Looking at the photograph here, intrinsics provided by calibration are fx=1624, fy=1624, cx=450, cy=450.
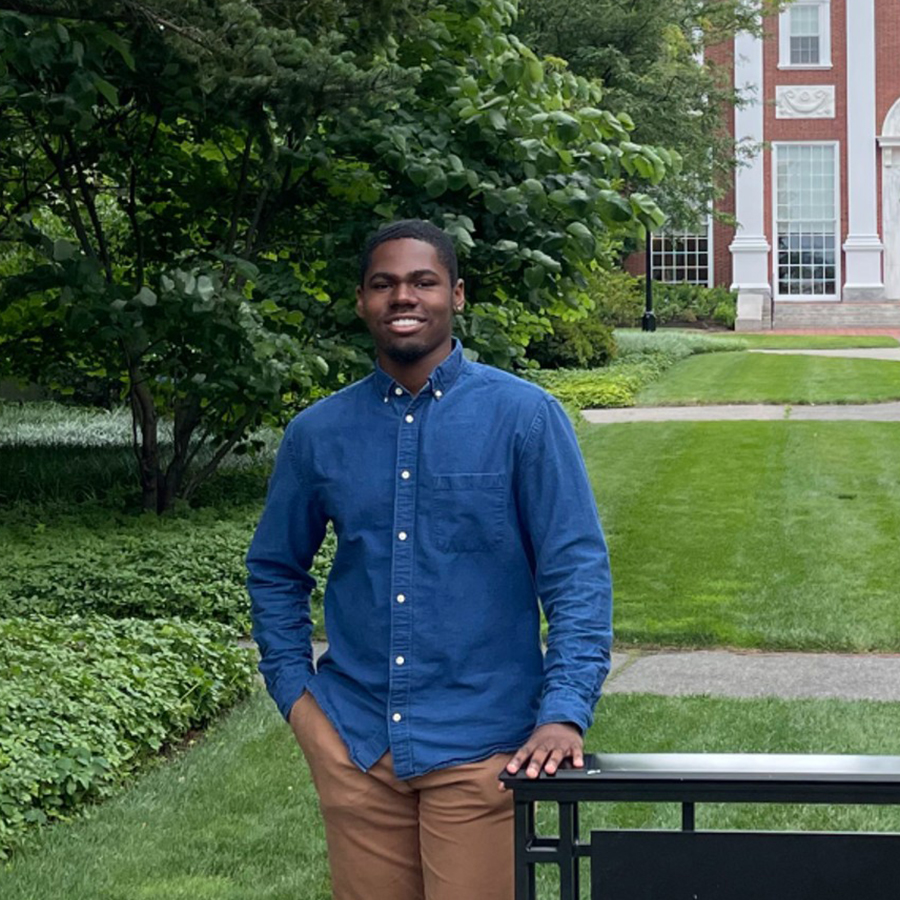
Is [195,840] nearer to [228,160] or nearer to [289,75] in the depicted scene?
[289,75]

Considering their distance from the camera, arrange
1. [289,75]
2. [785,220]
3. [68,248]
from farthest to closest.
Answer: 1. [785,220]
2. [68,248]
3. [289,75]

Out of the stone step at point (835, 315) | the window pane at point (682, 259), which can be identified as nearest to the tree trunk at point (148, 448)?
the stone step at point (835, 315)

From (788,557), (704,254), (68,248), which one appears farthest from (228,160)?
(704,254)

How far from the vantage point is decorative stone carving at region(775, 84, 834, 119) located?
4616 cm

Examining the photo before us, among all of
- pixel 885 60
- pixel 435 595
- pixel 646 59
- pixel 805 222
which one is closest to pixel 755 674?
pixel 435 595

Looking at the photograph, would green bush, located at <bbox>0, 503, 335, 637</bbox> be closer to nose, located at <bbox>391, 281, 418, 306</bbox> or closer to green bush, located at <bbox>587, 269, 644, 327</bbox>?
nose, located at <bbox>391, 281, 418, 306</bbox>

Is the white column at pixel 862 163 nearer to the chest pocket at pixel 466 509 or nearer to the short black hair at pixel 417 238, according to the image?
the short black hair at pixel 417 238

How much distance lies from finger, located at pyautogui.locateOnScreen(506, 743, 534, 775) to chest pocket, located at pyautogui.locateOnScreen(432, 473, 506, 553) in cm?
38

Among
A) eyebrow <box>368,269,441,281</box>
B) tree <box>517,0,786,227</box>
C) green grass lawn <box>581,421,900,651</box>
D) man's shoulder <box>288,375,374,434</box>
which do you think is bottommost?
green grass lawn <box>581,421,900,651</box>

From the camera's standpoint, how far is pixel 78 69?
28.0 ft

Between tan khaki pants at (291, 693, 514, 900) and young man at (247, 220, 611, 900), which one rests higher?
young man at (247, 220, 611, 900)

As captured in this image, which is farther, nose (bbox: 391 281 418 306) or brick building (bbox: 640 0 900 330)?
brick building (bbox: 640 0 900 330)

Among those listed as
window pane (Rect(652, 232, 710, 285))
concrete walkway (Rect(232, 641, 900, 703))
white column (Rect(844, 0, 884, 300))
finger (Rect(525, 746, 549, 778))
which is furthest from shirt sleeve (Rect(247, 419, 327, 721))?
white column (Rect(844, 0, 884, 300))

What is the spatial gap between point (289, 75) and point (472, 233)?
2377 millimetres
